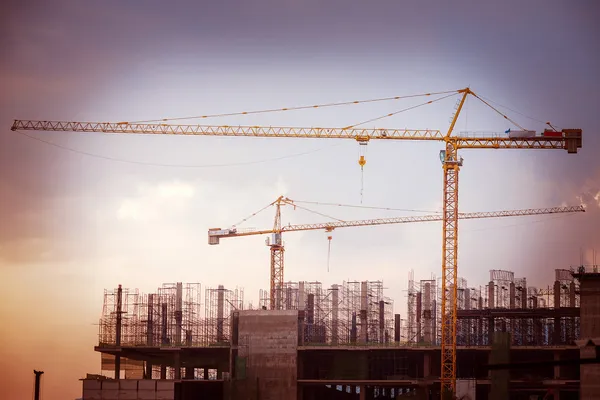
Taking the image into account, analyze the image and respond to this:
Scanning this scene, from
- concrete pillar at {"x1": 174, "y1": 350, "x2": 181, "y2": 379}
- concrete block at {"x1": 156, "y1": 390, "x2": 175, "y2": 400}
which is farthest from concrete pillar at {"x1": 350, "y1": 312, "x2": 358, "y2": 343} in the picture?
concrete block at {"x1": 156, "y1": 390, "x2": 175, "y2": 400}

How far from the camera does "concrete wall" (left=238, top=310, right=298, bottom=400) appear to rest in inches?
4469

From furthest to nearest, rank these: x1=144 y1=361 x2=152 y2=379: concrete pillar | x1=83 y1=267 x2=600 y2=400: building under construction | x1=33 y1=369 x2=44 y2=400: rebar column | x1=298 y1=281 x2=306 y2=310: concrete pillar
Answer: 1. x1=144 y1=361 x2=152 y2=379: concrete pillar
2. x1=298 y1=281 x2=306 y2=310: concrete pillar
3. x1=83 y1=267 x2=600 y2=400: building under construction
4. x1=33 y1=369 x2=44 y2=400: rebar column

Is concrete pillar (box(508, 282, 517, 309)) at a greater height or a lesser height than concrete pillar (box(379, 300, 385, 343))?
greater

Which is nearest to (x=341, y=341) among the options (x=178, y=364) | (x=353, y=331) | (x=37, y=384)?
(x=353, y=331)

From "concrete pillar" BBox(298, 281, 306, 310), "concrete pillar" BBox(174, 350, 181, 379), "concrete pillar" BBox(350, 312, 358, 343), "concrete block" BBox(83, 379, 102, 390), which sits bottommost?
"concrete block" BBox(83, 379, 102, 390)

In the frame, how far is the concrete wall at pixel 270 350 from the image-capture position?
114 metres

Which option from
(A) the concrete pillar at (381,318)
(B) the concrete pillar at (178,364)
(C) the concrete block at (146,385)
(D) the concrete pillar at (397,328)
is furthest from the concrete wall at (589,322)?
(B) the concrete pillar at (178,364)

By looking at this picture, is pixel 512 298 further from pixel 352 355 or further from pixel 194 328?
pixel 194 328

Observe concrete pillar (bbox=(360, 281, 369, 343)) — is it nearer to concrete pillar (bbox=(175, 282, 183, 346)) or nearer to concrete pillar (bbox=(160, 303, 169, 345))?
concrete pillar (bbox=(175, 282, 183, 346))

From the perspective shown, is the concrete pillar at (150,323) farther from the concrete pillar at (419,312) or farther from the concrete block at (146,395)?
the concrete pillar at (419,312)

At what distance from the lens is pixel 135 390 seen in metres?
101

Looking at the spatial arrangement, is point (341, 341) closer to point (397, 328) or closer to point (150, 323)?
point (397, 328)

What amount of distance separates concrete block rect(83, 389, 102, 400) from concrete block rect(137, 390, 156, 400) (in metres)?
4.72

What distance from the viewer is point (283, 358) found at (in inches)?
4525
